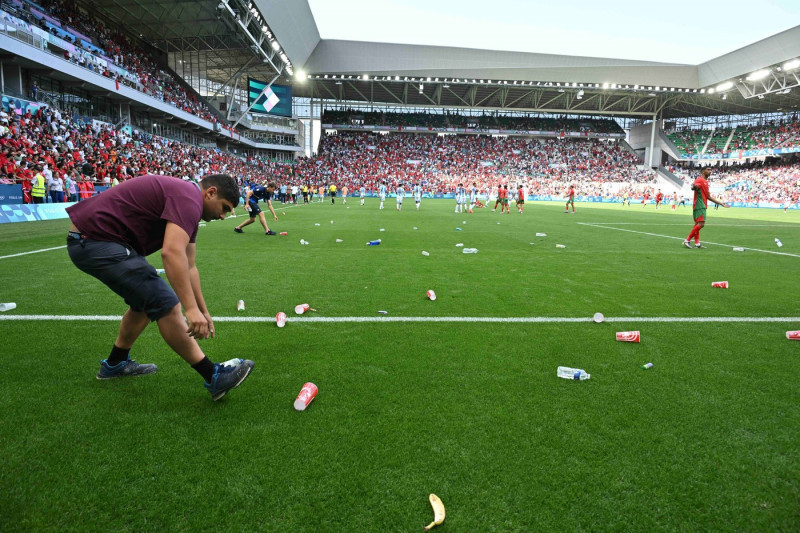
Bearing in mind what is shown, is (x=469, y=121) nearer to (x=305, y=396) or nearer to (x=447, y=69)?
(x=447, y=69)

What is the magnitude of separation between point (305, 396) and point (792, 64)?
57578 mm

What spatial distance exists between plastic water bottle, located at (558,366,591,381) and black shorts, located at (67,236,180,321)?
2.97 meters

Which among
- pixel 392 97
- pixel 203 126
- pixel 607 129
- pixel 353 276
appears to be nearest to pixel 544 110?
pixel 607 129

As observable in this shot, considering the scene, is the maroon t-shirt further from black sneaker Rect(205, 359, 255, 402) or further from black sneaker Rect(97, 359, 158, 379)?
black sneaker Rect(97, 359, 158, 379)

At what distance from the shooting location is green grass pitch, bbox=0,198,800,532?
210cm

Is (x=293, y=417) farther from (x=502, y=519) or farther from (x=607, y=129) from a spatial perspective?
(x=607, y=129)

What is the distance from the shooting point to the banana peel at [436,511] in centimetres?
201

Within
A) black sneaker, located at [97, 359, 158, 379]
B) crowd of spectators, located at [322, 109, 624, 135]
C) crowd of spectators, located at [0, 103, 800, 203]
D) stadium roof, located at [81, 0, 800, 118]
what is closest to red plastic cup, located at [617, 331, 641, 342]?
black sneaker, located at [97, 359, 158, 379]

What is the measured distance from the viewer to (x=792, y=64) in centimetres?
4122

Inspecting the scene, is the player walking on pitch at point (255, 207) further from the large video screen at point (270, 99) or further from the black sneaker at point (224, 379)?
the large video screen at point (270, 99)

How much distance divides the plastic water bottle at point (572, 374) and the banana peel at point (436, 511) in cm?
180

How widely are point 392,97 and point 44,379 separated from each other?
66.7 m

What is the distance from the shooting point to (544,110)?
217ft

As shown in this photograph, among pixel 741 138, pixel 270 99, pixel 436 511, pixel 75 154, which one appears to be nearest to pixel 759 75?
pixel 741 138
